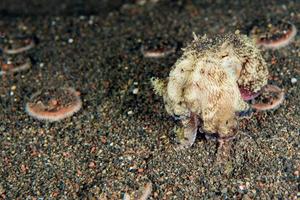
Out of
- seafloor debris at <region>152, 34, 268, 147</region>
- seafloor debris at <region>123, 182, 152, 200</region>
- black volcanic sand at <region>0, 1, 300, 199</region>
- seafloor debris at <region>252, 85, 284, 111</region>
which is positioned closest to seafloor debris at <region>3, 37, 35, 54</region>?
black volcanic sand at <region>0, 1, 300, 199</region>

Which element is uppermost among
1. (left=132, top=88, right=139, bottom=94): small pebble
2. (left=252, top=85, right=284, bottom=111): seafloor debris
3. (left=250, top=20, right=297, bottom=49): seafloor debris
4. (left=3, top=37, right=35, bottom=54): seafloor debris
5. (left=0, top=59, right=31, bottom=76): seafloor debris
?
(left=250, top=20, right=297, bottom=49): seafloor debris

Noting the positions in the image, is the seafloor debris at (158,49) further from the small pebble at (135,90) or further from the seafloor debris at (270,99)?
the seafloor debris at (270,99)

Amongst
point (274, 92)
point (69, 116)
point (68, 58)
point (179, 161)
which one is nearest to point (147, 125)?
point (179, 161)

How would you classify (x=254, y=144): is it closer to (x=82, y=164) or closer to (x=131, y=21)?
(x=82, y=164)

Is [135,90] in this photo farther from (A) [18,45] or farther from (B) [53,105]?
(A) [18,45]

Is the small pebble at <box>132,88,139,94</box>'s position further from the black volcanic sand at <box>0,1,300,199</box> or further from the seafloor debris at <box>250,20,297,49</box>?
the seafloor debris at <box>250,20,297,49</box>

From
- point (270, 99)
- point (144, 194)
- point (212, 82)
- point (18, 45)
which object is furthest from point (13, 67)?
point (270, 99)

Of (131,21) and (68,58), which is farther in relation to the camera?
(131,21)
